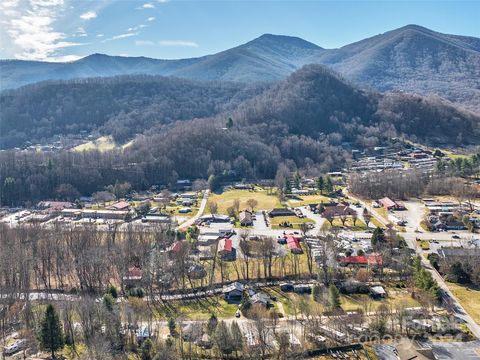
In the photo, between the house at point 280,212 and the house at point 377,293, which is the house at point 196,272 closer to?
the house at point 377,293

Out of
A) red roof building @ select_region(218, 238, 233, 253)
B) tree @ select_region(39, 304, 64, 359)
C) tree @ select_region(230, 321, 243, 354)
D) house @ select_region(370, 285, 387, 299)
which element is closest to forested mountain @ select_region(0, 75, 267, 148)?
red roof building @ select_region(218, 238, 233, 253)

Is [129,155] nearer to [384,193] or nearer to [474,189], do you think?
[384,193]

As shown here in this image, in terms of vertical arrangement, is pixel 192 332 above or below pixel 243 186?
below

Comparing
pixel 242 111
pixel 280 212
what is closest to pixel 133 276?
pixel 280 212

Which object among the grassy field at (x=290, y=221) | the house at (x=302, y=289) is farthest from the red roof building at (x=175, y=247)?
the grassy field at (x=290, y=221)

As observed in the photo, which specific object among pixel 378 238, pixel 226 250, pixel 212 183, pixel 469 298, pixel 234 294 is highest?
pixel 212 183

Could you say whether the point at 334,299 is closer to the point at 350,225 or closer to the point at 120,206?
the point at 350,225

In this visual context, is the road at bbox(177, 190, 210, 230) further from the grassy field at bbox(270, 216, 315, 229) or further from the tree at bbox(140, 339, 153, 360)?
the tree at bbox(140, 339, 153, 360)

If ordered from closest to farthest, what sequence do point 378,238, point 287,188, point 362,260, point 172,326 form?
point 172,326 → point 362,260 → point 378,238 → point 287,188
